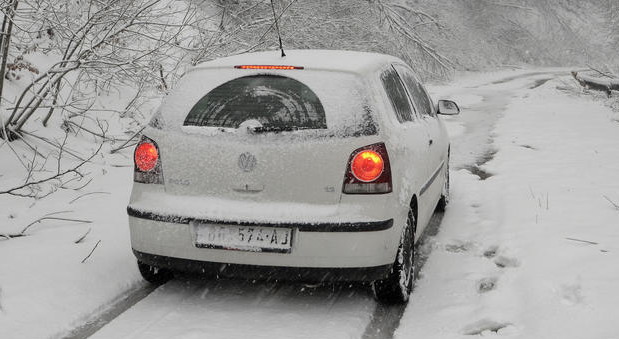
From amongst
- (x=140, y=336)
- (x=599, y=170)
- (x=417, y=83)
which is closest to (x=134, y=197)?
(x=140, y=336)

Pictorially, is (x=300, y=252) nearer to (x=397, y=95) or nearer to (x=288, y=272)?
(x=288, y=272)

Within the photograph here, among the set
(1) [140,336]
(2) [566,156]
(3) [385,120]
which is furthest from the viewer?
(2) [566,156]

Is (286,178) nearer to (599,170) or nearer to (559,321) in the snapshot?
(559,321)

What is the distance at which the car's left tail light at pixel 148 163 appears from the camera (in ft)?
13.4

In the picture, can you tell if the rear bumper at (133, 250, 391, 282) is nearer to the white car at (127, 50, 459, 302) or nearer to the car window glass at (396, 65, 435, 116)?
the white car at (127, 50, 459, 302)

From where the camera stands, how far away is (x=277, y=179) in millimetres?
3869

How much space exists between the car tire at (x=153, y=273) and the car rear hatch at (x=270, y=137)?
76cm

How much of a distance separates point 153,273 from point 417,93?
111 inches

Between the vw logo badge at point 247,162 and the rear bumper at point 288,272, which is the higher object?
the vw logo badge at point 247,162

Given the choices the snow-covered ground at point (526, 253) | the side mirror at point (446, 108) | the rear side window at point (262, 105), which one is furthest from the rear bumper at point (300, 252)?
the side mirror at point (446, 108)

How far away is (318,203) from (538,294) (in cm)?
159

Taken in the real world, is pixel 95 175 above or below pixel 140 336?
above

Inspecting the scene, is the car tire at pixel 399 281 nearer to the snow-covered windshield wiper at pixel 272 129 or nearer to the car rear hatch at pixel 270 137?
the car rear hatch at pixel 270 137

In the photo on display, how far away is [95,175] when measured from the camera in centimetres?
778
